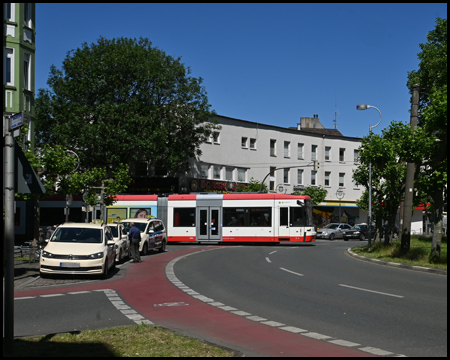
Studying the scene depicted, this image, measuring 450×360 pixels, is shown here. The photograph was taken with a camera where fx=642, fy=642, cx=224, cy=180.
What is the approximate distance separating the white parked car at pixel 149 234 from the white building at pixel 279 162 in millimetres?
22851

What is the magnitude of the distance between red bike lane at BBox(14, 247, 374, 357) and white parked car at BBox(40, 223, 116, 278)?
0.88 meters

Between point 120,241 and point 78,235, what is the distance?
5.97m

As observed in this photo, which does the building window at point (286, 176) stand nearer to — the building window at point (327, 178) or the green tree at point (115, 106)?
the building window at point (327, 178)

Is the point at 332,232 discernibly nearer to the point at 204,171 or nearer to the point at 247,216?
the point at 204,171

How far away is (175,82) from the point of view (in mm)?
50688

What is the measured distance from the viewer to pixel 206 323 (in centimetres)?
1112

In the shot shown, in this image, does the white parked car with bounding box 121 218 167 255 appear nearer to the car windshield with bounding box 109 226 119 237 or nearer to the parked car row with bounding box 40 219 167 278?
the car windshield with bounding box 109 226 119 237

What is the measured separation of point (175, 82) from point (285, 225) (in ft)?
53.9

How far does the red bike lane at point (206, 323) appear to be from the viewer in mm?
8773

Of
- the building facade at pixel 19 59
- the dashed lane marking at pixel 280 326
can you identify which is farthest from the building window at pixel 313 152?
the dashed lane marking at pixel 280 326

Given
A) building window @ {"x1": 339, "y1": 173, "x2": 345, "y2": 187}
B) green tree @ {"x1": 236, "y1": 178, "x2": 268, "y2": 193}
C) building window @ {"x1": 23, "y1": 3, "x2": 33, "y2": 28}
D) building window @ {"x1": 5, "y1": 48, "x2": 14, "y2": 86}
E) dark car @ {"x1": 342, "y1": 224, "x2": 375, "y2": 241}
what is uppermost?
building window @ {"x1": 23, "y1": 3, "x2": 33, "y2": 28}

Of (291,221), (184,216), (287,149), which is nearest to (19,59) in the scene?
(184,216)

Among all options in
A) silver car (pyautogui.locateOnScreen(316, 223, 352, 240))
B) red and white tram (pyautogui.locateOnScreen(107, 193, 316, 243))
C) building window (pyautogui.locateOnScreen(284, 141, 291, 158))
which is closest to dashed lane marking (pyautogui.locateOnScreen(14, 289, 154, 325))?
red and white tram (pyautogui.locateOnScreen(107, 193, 316, 243))

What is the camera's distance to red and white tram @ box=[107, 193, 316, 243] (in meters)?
40.8
